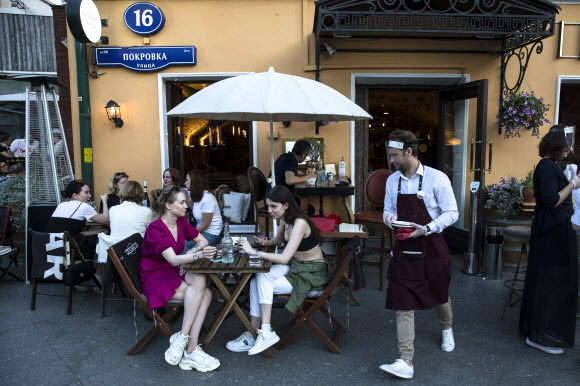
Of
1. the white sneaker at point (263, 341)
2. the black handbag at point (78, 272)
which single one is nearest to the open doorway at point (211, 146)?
the black handbag at point (78, 272)

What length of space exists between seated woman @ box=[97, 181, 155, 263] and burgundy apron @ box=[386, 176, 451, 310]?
2.64m

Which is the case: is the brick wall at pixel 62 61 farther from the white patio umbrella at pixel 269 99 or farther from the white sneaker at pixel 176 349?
the white sneaker at pixel 176 349

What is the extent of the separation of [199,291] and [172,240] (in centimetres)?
47

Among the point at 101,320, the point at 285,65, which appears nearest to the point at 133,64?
the point at 285,65

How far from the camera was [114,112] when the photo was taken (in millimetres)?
6348

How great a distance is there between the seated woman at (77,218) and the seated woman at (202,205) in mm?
1140

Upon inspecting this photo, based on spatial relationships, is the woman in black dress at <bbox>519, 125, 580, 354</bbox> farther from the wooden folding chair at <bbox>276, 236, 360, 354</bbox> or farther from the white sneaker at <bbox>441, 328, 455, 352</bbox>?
the wooden folding chair at <bbox>276, 236, 360, 354</bbox>

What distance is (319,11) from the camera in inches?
204

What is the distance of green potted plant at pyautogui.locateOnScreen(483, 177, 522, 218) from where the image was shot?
5.50 m

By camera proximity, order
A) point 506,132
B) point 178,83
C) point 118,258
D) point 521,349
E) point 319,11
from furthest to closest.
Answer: point 178,83
point 506,132
point 319,11
point 521,349
point 118,258

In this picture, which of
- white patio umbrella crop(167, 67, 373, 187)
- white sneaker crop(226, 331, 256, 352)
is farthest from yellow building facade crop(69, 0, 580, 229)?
white sneaker crop(226, 331, 256, 352)

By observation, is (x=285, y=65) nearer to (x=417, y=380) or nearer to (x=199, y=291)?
(x=199, y=291)

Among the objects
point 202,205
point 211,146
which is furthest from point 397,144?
point 211,146

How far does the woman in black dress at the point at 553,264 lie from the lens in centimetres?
331
